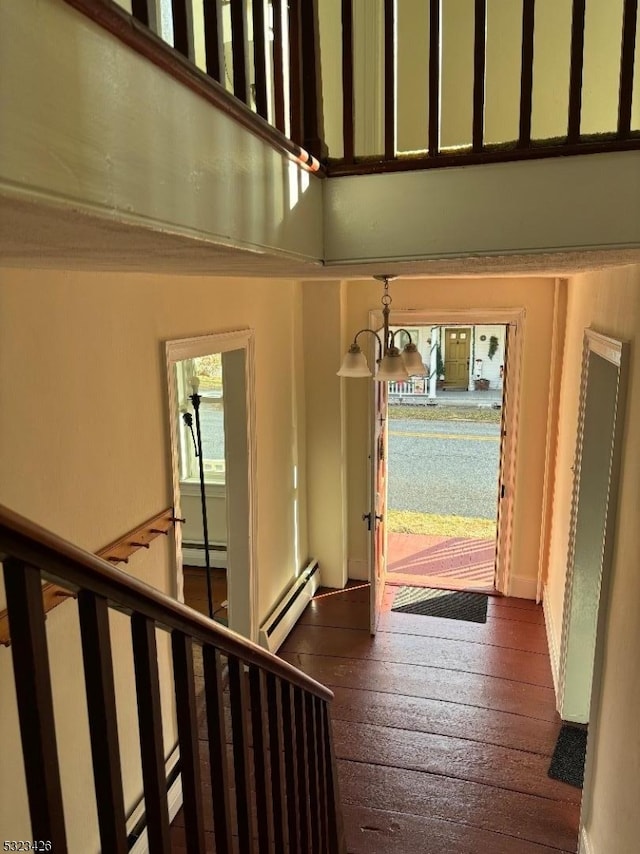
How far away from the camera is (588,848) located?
238cm

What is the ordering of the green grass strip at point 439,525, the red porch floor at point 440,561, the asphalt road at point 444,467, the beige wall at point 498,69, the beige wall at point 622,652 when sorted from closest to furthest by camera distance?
1. the beige wall at point 622,652
2. the beige wall at point 498,69
3. the red porch floor at point 440,561
4. the green grass strip at point 439,525
5. the asphalt road at point 444,467

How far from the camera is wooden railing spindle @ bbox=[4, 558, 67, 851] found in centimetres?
69

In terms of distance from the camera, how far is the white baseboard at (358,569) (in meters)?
4.95

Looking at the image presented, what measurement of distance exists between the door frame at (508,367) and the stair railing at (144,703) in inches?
111

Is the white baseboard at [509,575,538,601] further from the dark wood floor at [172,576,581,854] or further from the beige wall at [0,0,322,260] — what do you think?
the beige wall at [0,0,322,260]

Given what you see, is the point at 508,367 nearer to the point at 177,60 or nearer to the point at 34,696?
the point at 177,60

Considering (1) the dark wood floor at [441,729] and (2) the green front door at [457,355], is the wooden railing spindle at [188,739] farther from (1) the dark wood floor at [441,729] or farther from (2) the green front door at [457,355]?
(2) the green front door at [457,355]

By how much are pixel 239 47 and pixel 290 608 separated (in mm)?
3652

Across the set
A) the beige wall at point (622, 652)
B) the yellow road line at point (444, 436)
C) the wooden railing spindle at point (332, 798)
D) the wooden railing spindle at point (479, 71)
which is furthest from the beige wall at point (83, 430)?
the yellow road line at point (444, 436)

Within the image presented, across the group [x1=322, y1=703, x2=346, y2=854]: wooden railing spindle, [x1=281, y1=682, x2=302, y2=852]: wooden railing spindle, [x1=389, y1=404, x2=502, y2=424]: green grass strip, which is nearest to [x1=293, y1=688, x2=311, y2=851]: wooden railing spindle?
[x1=281, y1=682, x2=302, y2=852]: wooden railing spindle

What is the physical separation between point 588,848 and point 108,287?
2879 mm

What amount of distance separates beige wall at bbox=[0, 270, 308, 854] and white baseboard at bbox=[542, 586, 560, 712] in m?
2.16

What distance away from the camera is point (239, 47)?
1130 millimetres

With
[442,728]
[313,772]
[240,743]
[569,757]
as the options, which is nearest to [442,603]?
[442,728]
